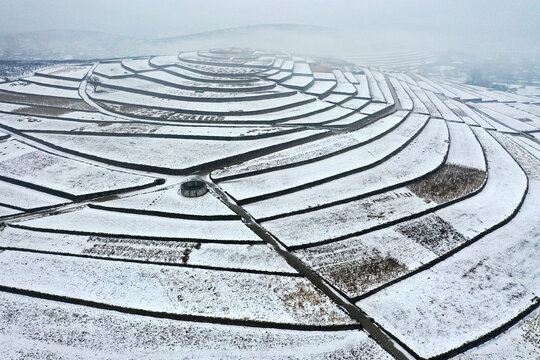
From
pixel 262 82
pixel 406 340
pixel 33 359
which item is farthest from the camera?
pixel 262 82

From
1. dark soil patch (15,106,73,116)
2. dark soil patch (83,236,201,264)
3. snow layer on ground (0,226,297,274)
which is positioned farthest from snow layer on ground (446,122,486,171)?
dark soil patch (15,106,73,116)

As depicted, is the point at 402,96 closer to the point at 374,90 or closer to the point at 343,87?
the point at 374,90

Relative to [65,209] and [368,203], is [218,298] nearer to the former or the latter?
[368,203]

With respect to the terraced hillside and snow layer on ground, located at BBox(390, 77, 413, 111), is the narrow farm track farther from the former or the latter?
snow layer on ground, located at BBox(390, 77, 413, 111)

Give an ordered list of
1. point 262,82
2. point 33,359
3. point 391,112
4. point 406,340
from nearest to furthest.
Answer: point 33,359
point 406,340
point 391,112
point 262,82

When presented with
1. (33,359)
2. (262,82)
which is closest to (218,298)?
(33,359)
